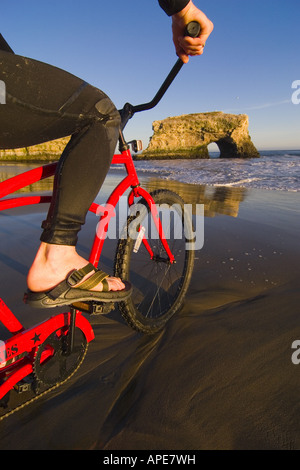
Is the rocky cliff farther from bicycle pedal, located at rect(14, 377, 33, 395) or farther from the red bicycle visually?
bicycle pedal, located at rect(14, 377, 33, 395)

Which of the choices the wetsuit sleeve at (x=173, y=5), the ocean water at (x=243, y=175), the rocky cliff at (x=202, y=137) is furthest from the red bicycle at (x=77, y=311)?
the rocky cliff at (x=202, y=137)

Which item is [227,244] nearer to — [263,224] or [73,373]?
[263,224]

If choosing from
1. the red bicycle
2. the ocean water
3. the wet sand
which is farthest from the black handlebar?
the ocean water

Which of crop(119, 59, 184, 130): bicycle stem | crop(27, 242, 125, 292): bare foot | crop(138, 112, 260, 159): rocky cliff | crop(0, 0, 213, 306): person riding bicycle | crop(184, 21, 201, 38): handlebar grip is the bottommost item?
crop(27, 242, 125, 292): bare foot

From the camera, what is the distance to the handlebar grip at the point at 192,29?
3.81 feet

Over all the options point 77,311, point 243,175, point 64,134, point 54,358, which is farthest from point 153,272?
point 243,175

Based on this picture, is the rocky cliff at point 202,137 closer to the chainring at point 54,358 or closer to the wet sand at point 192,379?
the wet sand at point 192,379

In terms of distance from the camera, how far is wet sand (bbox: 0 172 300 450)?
111cm

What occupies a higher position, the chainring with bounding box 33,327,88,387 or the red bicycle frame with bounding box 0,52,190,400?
the red bicycle frame with bounding box 0,52,190,400

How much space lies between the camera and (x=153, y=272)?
2695 mm

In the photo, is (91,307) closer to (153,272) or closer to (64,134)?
(64,134)

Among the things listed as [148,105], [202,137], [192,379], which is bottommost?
[192,379]

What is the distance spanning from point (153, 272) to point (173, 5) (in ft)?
6.74

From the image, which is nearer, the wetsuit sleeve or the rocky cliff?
the wetsuit sleeve
